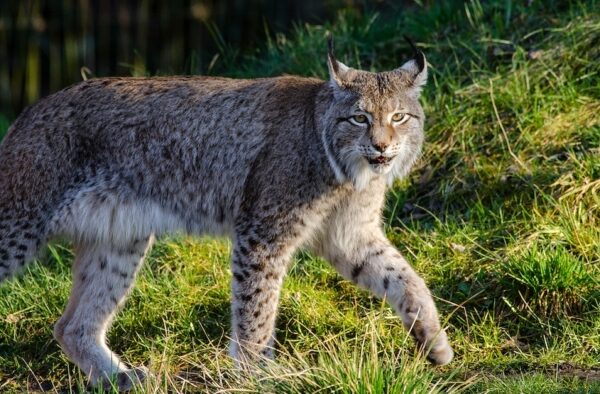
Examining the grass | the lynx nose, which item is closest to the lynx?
the lynx nose

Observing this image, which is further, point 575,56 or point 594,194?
point 575,56

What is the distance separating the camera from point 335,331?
5836 millimetres

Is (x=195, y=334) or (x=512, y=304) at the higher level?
(x=512, y=304)

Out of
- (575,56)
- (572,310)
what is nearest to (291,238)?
(572,310)

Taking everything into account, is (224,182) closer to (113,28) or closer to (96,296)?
(96,296)

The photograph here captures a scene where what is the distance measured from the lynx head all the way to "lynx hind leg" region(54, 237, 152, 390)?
49.2 inches

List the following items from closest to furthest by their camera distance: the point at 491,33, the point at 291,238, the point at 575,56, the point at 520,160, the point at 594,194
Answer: the point at 291,238 < the point at 594,194 < the point at 520,160 < the point at 575,56 < the point at 491,33

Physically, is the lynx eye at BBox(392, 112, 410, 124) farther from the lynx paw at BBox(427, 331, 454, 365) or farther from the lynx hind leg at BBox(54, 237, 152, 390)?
the lynx hind leg at BBox(54, 237, 152, 390)

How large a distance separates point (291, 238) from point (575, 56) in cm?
277

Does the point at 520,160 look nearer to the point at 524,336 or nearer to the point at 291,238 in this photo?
the point at 524,336

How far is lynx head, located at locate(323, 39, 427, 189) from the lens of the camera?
529 cm

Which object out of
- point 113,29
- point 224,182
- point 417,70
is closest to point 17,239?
point 224,182

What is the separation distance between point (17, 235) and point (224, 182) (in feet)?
3.49

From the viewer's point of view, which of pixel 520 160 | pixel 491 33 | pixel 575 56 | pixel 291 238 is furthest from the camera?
pixel 491 33
